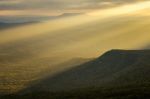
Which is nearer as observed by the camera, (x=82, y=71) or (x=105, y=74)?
(x=105, y=74)

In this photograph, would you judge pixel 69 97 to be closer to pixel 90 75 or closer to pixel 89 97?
pixel 89 97

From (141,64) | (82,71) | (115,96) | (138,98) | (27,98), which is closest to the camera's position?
(138,98)

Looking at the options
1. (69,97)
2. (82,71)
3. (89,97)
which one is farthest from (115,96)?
(82,71)

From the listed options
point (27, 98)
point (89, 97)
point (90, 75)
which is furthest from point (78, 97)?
point (90, 75)

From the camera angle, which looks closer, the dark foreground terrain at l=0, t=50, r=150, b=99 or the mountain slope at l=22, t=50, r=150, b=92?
the dark foreground terrain at l=0, t=50, r=150, b=99

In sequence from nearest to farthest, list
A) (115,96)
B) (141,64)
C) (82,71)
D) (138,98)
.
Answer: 1. (138,98)
2. (115,96)
3. (141,64)
4. (82,71)

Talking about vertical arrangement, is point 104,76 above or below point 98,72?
below

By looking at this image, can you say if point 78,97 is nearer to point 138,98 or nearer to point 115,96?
point 115,96

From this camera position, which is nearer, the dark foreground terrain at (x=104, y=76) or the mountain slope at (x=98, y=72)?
the dark foreground terrain at (x=104, y=76)

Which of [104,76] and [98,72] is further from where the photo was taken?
[98,72]
